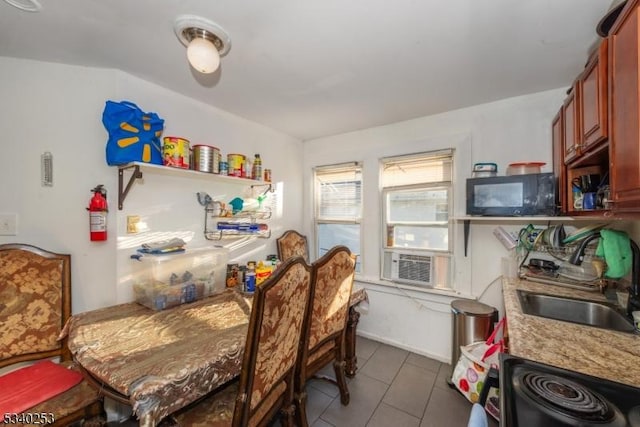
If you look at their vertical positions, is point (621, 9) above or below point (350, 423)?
above

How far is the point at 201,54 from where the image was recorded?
4.04 feet

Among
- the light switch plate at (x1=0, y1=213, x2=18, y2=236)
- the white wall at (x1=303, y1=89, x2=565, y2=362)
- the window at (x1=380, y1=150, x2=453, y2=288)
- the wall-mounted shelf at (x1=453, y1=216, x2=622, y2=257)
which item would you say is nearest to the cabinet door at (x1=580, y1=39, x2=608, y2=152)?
the wall-mounted shelf at (x1=453, y1=216, x2=622, y2=257)

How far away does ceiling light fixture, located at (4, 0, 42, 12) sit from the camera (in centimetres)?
112

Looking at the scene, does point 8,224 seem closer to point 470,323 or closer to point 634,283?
point 470,323

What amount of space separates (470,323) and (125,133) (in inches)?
109

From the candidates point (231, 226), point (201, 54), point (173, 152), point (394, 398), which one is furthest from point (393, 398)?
point (201, 54)

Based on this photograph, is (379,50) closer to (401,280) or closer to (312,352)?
(312,352)

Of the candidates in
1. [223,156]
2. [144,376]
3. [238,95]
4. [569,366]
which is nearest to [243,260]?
[223,156]

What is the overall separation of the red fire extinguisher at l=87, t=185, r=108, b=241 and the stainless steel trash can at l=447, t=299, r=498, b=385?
259 cm

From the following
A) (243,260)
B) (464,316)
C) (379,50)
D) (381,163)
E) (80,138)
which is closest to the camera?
(379,50)

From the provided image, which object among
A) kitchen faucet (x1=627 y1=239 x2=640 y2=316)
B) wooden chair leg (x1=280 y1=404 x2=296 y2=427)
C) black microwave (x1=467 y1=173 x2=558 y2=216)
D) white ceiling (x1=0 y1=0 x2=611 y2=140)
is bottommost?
wooden chair leg (x1=280 y1=404 x2=296 y2=427)

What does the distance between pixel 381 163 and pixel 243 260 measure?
1.75 meters

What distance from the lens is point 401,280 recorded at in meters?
2.66

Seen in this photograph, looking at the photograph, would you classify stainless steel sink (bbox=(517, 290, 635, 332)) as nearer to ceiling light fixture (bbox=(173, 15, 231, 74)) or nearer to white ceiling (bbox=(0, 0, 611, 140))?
white ceiling (bbox=(0, 0, 611, 140))
